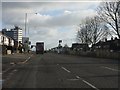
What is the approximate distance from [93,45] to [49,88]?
11846 cm

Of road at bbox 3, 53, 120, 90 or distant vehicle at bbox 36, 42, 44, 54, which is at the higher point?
distant vehicle at bbox 36, 42, 44, 54

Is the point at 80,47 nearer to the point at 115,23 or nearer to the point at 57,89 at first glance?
the point at 115,23

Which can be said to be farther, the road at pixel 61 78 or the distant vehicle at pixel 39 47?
the distant vehicle at pixel 39 47

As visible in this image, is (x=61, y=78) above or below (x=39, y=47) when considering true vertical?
below

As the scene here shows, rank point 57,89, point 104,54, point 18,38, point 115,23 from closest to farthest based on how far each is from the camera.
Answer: point 57,89
point 104,54
point 115,23
point 18,38

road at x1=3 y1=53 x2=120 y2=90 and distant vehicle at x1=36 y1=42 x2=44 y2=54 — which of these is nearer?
road at x1=3 y1=53 x2=120 y2=90

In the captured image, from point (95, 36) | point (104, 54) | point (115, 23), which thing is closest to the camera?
point (104, 54)

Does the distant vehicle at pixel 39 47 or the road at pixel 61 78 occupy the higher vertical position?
the distant vehicle at pixel 39 47

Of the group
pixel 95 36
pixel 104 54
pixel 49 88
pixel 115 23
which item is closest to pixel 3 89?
pixel 49 88

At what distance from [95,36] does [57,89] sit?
4445 inches

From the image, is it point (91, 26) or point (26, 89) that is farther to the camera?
point (91, 26)

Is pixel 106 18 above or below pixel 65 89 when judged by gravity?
above

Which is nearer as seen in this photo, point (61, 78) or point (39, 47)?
point (61, 78)

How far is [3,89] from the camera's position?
47.7 feet
